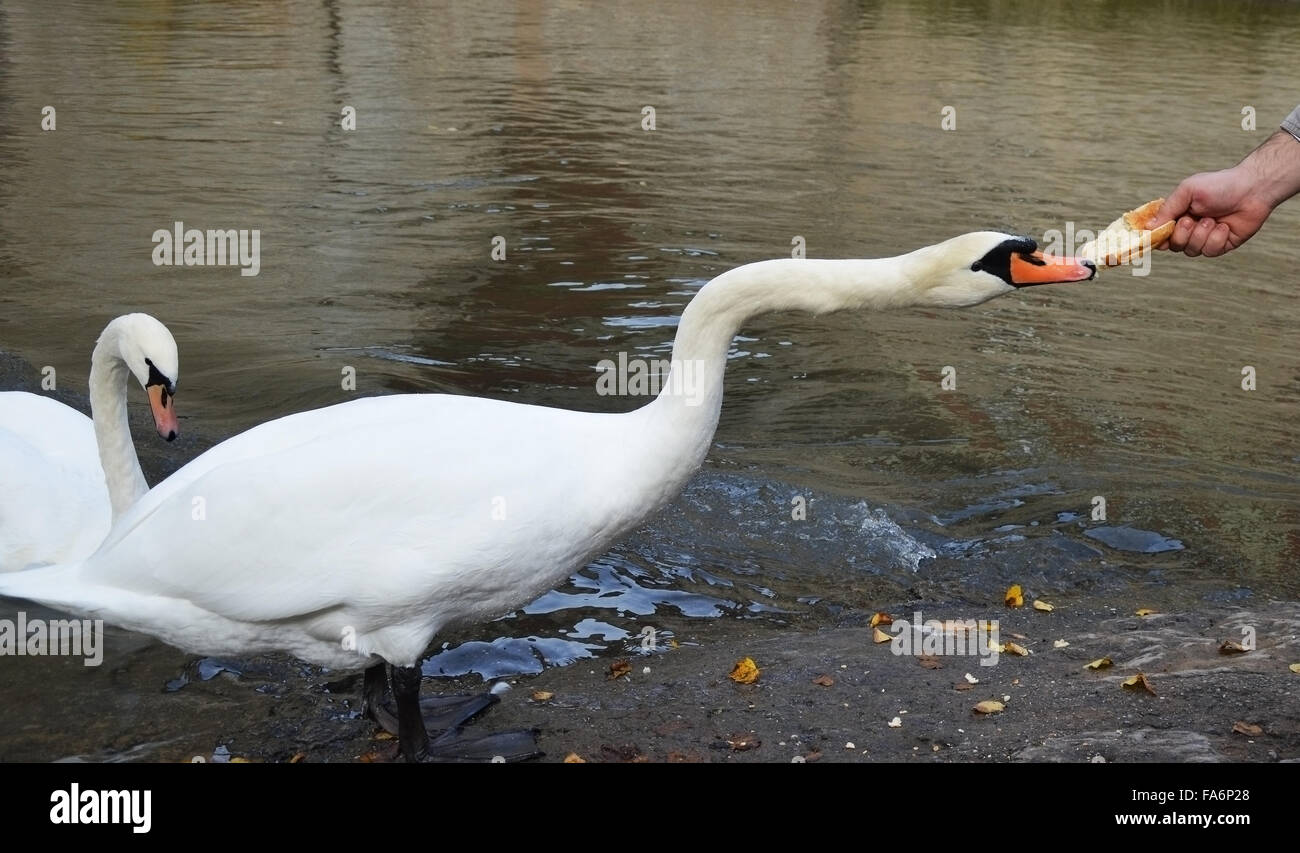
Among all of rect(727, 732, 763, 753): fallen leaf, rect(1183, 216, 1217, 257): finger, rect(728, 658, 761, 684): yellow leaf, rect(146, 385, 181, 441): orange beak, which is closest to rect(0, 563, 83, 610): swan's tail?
rect(146, 385, 181, 441): orange beak

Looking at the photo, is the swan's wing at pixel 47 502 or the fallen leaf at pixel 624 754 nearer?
the fallen leaf at pixel 624 754

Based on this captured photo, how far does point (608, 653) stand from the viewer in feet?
18.4

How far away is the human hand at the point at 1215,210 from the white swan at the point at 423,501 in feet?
4.64

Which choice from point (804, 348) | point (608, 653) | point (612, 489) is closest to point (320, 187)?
point (804, 348)

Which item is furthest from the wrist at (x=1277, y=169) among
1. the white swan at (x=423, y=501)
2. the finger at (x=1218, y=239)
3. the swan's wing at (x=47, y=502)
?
the swan's wing at (x=47, y=502)

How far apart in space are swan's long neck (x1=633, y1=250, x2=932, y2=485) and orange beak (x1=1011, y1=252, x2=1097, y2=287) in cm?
27

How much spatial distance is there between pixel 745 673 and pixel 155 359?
8.33 ft

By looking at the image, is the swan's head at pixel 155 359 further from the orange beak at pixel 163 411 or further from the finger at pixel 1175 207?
the finger at pixel 1175 207

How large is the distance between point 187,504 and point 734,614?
8.56 feet

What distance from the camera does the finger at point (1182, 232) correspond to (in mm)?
5215

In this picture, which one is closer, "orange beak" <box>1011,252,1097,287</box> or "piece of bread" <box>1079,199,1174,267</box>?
"orange beak" <box>1011,252,1097,287</box>

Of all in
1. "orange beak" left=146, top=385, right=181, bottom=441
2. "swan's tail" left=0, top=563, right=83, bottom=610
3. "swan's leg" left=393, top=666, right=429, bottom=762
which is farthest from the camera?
"orange beak" left=146, top=385, right=181, bottom=441

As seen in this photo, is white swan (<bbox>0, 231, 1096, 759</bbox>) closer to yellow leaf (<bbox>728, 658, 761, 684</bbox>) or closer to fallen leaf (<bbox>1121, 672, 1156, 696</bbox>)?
yellow leaf (<bbox>728, 658, 761, 684</bbox>)

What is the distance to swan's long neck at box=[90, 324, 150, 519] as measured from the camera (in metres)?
5.59
